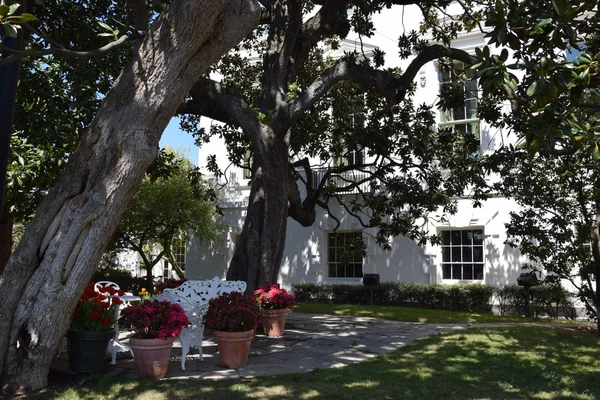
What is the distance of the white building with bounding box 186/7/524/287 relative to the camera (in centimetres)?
1683

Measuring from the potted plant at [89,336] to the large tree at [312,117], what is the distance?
351 cm

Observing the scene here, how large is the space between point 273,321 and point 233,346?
2422 millimetres

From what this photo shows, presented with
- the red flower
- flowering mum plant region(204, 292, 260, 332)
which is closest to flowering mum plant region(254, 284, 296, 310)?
flowering mum plant region(204, 292, 260, 332)

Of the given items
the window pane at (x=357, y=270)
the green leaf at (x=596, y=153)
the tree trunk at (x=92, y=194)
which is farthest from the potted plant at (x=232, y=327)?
the window pane at (x=357, y=270)

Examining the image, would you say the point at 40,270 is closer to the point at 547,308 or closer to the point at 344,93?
the point at 344,93

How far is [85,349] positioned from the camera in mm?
6203

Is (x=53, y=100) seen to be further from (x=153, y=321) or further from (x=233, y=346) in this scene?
(x=233, y=346)

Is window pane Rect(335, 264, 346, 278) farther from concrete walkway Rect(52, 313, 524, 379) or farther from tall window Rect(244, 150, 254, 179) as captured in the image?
concrete walkway Rect(52, 313, 524, 379)

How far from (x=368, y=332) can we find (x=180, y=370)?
4334 mm

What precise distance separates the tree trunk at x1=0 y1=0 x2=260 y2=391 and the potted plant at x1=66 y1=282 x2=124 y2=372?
475 millimetres

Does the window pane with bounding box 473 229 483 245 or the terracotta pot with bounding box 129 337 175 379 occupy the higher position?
the window pane with bounding box 473 229 483 245

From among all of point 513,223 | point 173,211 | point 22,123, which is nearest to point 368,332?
point 513,223

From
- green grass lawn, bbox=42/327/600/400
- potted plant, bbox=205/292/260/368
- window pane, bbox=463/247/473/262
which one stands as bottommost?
green grass lawn, bbox=42/327/600/400

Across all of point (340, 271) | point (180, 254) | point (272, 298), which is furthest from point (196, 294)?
point (180, 254)
